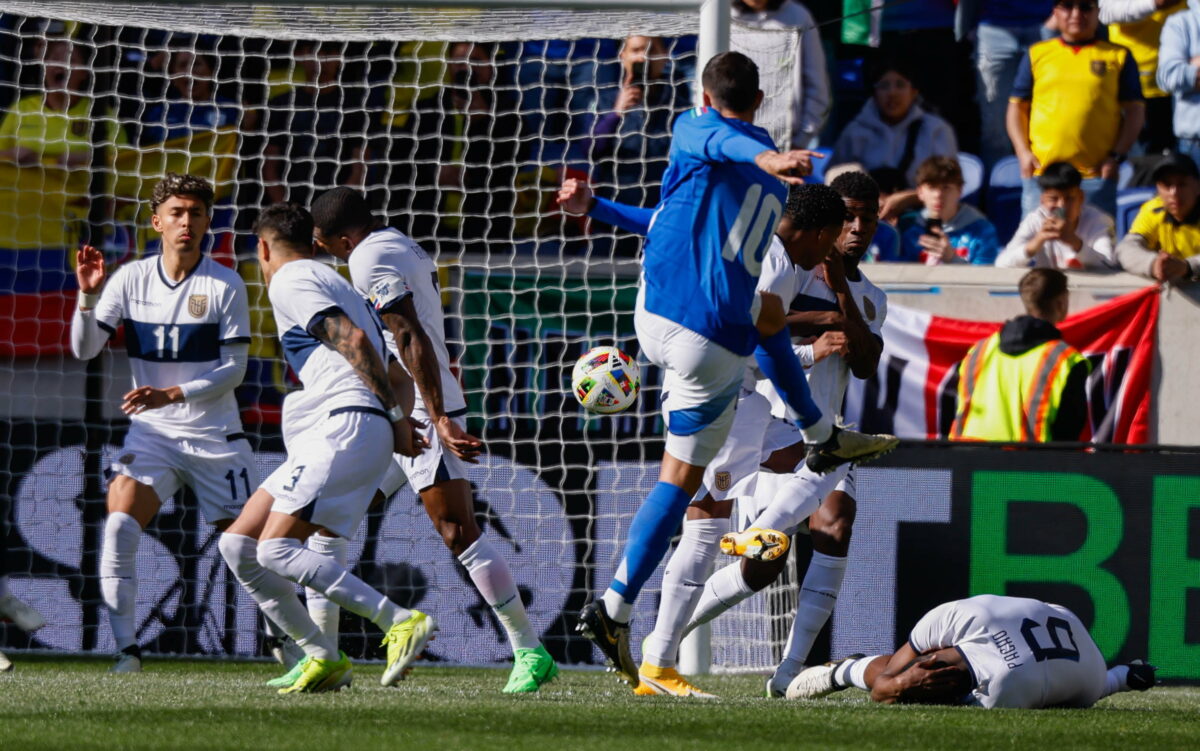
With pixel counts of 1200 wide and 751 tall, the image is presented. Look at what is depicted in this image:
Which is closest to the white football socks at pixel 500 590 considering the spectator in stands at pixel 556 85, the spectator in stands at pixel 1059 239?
the spectator in stands at pixel 556 85

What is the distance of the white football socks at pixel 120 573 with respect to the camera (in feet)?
23.8

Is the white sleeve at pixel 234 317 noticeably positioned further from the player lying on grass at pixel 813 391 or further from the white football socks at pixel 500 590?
the player lying on grass at pixel 813 391

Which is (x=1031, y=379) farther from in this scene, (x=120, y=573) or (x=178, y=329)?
(x=120, y=573)

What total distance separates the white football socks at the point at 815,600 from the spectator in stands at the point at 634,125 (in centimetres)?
343

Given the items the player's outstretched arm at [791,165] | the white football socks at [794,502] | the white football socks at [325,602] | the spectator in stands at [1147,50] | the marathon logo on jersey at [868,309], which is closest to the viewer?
the player's outstretched arm at [791,165]

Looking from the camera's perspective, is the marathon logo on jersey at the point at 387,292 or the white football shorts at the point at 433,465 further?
the white football shorts at the point at 433,465

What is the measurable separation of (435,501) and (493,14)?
401cm

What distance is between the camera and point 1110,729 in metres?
5.14

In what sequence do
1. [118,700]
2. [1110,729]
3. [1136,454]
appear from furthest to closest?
[1136,454], [118,700], [1110,729]

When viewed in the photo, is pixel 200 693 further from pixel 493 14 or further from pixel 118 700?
pixel 493 14

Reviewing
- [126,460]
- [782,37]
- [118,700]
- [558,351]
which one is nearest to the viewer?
[118,700]

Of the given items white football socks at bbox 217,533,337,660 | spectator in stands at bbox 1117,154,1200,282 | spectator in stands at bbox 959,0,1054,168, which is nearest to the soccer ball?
white football socks at bbox 217,533,337,660

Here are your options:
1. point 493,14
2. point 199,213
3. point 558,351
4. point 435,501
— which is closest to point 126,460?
point 199,213

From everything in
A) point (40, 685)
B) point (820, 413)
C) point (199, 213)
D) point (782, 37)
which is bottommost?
point (40, 685)
